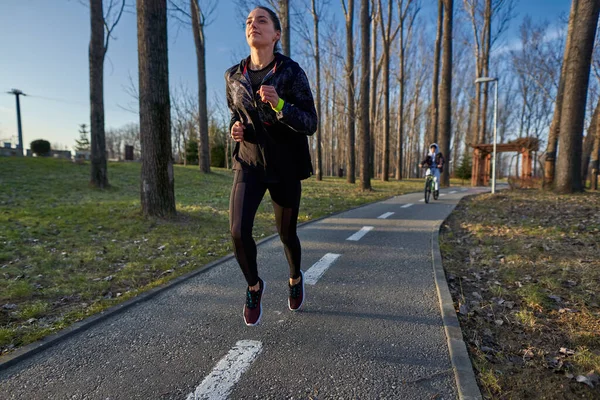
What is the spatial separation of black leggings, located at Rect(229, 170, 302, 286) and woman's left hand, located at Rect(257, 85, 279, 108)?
0.58m

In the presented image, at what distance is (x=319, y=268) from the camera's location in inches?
166

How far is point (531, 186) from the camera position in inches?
616

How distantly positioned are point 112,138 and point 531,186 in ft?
294

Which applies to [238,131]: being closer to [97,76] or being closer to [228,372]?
[228,372]

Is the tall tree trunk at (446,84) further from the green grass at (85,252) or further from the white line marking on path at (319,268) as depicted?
the white line marking on path at (319,268)

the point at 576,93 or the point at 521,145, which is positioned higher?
the point at 576,93

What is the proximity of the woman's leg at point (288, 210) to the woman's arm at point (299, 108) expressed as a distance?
474 mm

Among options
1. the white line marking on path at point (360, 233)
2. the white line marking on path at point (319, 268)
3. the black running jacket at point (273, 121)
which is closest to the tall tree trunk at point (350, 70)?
the white line marking on path at point (360, 233)

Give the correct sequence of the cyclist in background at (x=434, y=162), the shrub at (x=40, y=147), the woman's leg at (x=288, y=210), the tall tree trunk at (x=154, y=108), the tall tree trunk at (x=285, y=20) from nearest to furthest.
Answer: the woman's leg at (x=288, y=210) → the tall tree trunk at (x=154, y=108) → the cyclist in background at (x=434, y=162) → the tall tree trunk at (x=285, y=20) → the shrub at (x=40, y=147)

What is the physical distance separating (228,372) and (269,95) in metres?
1.79

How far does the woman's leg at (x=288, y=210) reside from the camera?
257cm

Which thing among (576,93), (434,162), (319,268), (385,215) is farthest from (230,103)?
(576,93)

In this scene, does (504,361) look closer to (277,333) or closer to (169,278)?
(277,333)

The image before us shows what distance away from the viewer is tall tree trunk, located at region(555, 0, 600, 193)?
32.6 ft
